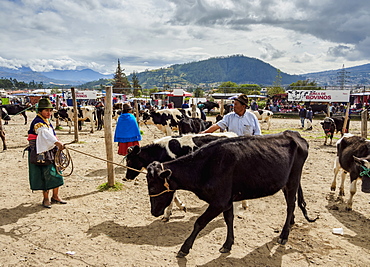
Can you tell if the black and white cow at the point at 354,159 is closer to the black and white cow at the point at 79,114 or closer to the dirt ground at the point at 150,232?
the dirt ground at the point at 150,232

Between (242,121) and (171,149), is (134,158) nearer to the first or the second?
(171,149)

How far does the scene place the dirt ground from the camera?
4055mm

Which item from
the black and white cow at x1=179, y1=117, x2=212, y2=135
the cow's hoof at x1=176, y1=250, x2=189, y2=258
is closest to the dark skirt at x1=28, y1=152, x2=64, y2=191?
the cow's hoof at x1=176, y1=250, x2=189, y2=258

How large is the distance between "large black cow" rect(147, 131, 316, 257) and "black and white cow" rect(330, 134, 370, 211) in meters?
2.04

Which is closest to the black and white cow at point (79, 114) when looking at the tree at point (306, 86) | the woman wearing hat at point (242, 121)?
the woman wearing hat at point (242, 121)

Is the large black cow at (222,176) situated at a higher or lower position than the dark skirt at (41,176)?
higher

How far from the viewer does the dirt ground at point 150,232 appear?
4.05 metres

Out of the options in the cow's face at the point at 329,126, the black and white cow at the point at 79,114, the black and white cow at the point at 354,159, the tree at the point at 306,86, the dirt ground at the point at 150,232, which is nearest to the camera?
the dirt ground at the point at 150,232

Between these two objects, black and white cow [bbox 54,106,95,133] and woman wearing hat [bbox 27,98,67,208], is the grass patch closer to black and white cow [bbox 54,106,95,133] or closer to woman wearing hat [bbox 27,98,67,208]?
woman wearing hat [bbox 27,98,67,208]

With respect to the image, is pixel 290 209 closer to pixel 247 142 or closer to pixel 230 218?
pixel 230 218

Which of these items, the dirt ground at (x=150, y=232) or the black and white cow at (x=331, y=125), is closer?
the dirt ground at (x=150, y=232)

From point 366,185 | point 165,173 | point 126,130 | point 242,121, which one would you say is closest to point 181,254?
point 165,173

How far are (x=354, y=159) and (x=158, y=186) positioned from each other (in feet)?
14.1

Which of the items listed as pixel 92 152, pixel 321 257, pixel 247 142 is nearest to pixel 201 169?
pixel 247 142
